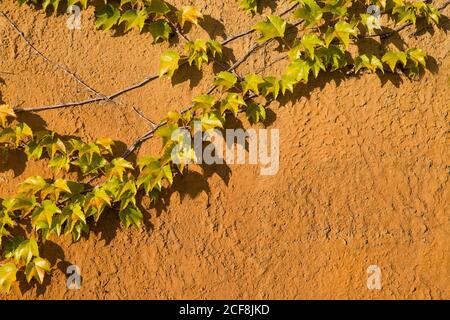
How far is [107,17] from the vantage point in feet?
7.04

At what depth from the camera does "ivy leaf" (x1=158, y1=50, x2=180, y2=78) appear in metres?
2.12

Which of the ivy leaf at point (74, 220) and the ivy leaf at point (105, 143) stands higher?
the ivy leaf at point (105, 143)

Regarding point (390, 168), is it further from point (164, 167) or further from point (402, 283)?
point (164, 167)

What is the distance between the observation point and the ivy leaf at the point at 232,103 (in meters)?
2.09

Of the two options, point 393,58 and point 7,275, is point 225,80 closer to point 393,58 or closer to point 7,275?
point 393,58

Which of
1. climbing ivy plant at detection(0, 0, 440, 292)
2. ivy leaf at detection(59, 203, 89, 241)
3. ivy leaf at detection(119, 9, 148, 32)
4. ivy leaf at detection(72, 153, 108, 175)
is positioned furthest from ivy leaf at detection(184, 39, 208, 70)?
ivy leaf at detection(59, 203, 89, 241)

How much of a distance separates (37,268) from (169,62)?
0.98 metres

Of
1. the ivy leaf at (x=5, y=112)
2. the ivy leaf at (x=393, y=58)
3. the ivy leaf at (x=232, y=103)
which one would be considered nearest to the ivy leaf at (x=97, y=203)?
the ivy leaf at (x=5, y=112)

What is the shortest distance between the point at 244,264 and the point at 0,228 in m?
0.98

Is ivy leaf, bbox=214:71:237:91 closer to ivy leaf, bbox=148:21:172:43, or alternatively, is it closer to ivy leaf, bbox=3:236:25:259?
ivy leaf, bbox=148:21:172:43

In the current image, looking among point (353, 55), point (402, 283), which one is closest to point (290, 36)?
point (353, 55)

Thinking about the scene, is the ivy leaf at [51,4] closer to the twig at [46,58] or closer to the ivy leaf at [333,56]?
the twig at [46,58]

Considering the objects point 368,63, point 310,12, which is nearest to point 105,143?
point 310,12

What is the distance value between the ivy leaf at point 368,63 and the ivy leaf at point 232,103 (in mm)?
526
